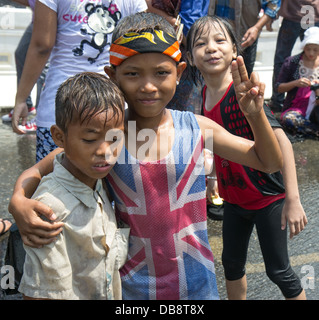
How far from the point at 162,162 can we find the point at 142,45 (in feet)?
1.34

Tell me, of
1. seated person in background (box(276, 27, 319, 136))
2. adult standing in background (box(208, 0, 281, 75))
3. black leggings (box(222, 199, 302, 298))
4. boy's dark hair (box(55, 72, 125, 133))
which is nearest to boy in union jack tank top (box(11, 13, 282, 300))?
boy's dark hair (box(55, 72, 125, 133))

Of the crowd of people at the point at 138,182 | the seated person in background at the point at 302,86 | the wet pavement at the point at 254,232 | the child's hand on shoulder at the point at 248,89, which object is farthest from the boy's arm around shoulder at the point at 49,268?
the seated person in background at the point at 302,86

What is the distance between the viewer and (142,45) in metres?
1.75

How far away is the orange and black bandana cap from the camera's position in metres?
1.76

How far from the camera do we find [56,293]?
1649 millimetres

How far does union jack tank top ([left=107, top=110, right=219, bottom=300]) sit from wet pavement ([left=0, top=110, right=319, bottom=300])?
42.9 inches

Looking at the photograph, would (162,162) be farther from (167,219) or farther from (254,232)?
(254,232)

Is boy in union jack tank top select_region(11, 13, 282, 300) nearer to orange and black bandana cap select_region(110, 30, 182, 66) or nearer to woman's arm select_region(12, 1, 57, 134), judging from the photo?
orange and black bandana cap select_region(110, 30, 182, 66)

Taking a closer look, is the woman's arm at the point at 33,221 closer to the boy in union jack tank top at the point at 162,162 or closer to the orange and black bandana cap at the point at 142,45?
the boy in union jack tank top at the point at 162,162

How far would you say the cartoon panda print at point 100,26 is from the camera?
277 centimetres

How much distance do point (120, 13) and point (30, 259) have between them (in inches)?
63.9

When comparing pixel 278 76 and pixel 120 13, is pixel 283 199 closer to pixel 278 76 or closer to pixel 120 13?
pixel 120 13

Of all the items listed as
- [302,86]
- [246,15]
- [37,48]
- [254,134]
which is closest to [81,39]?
[37,48]
